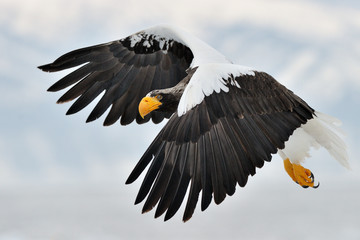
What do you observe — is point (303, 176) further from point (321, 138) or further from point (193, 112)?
point (193, 112)

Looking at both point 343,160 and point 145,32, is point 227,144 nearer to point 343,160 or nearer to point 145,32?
point 343,160

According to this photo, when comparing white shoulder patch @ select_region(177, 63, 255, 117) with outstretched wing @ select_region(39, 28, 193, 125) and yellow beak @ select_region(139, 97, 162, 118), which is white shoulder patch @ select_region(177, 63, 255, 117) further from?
outstretched wing @ select_region(39, 28, 193, 125)

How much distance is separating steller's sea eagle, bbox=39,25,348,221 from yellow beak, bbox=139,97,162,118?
13 mm

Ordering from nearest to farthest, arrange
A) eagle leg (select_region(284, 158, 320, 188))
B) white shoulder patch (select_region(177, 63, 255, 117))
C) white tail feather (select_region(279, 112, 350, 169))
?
white shoulder patch (select_region(177, 63, 255, 117)) < white tail feather (select_region(279, 112, 350, 169)) < eagle leg (select_region(284, 158, 320, 188))

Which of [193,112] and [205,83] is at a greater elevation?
[205,83]

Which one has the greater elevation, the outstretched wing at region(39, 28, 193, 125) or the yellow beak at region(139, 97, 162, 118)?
the outstretched wing at region(39, 28, 193, 125)

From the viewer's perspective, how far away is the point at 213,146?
200 inches

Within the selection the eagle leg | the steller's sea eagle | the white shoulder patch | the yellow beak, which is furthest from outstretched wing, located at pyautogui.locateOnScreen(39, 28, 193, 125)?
the eagle leg

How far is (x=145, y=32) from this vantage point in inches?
294

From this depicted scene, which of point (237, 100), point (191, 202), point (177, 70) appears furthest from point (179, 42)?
point (191, 202)

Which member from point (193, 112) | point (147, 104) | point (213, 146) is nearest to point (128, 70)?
point (147, 104)

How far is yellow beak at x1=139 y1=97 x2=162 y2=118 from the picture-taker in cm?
616

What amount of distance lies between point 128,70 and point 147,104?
152 centimetres

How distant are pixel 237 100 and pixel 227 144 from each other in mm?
621
